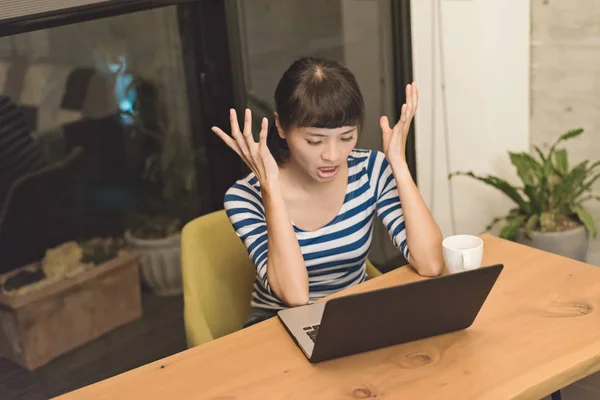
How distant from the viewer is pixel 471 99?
2855 mm

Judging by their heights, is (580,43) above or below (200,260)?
above

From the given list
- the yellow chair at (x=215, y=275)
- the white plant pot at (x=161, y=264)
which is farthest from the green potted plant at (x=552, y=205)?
Answer: the white plant pot at (x=161, y=264)

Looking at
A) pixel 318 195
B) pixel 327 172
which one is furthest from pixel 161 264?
pixel 327 172

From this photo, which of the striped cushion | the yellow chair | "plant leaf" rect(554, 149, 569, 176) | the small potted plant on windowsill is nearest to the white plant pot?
the small potted plant on windowsill

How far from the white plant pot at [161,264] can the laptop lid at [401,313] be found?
1408 mm

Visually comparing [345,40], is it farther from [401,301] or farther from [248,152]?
[401,301]

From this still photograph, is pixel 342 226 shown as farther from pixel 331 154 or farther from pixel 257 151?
pixel 257 151

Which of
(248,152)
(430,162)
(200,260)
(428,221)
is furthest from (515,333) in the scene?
(430,162)

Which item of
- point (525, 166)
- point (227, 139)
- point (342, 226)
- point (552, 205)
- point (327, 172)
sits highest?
point (227, 139)

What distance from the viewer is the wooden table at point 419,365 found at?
1.16 metres

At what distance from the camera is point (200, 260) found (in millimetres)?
1760

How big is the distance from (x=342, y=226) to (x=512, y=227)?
3.61ft

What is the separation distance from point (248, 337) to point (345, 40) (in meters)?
1.70

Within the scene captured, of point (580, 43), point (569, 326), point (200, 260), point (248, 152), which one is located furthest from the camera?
point (580, 43)
